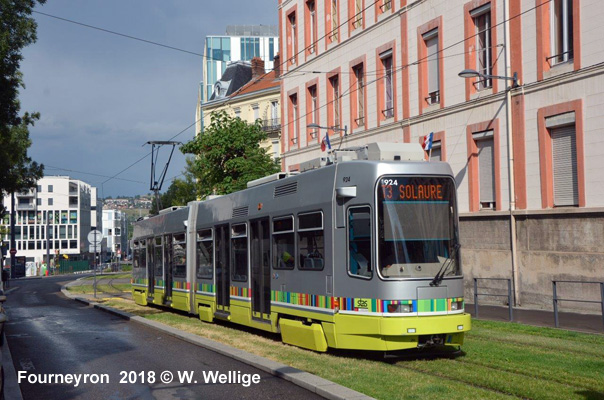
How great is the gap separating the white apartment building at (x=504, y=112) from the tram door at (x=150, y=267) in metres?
9.26

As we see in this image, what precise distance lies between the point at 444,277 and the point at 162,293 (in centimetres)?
1361

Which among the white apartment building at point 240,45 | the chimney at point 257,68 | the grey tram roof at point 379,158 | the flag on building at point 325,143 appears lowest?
the grey tram roof at point 379,158

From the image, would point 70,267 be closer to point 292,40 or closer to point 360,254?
point 292,40

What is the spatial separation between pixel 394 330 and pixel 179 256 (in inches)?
448

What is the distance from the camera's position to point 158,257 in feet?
78.3

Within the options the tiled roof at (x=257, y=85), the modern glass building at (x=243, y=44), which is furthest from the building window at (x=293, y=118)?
the modern glass building at (x=243, y=44)

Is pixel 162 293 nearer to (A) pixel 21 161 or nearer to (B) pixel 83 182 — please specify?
(A) pixel 21 161

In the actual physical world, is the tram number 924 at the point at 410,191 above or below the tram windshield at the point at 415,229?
Result: above

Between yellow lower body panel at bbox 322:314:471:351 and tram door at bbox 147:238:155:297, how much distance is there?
1382 centimetres

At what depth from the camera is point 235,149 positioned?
1362 inches

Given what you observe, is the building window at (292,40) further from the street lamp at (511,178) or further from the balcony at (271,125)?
the balcony at (271,125)

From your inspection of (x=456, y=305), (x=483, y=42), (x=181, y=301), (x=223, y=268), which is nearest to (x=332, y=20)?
(x=483, y=42)

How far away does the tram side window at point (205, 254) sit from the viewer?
18.4 meters

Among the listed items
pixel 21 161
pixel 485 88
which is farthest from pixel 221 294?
A: pixel 21 161
